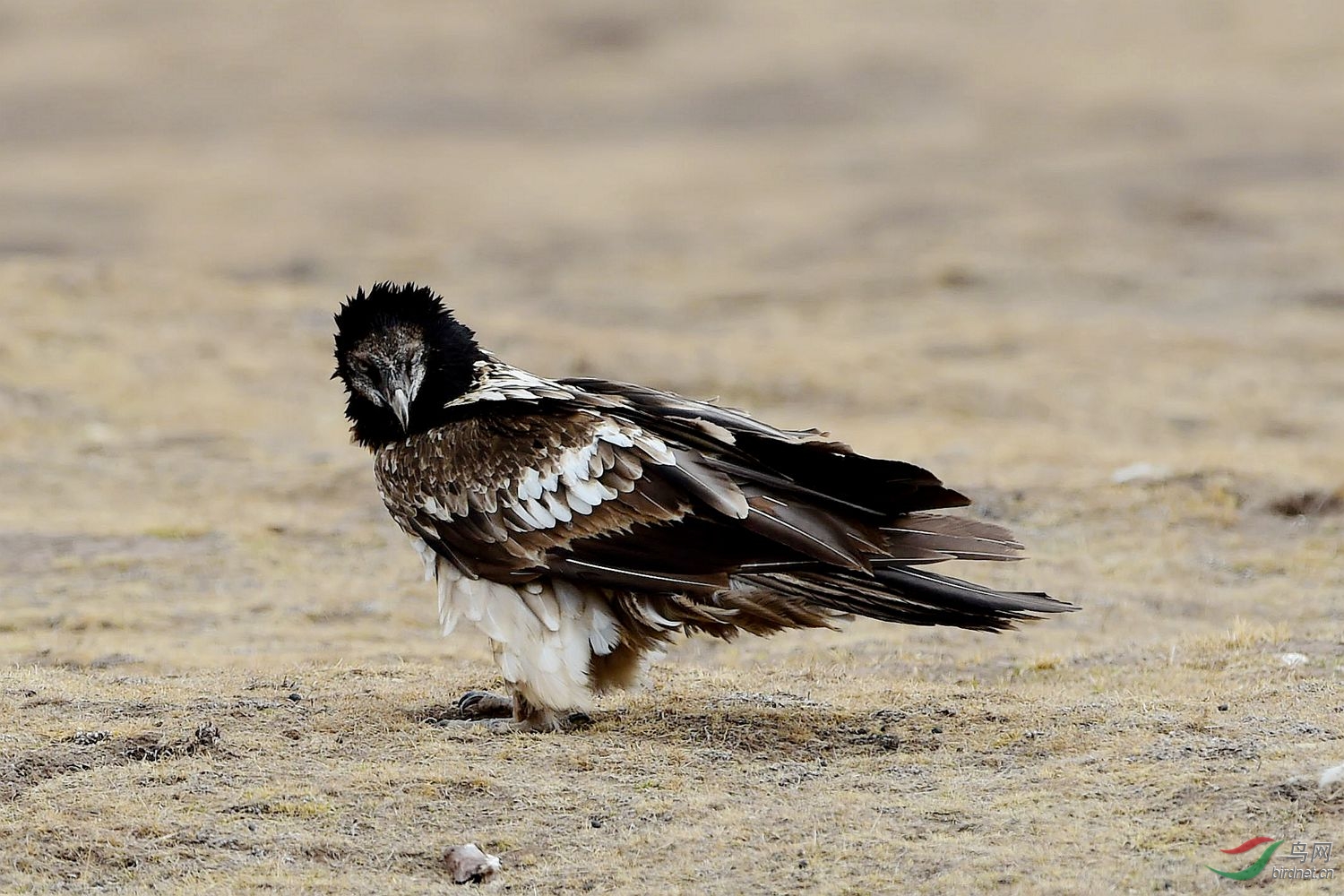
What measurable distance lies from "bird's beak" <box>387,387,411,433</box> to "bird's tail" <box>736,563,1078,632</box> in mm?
1676

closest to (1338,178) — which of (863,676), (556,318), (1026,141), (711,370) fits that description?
(1026,141)

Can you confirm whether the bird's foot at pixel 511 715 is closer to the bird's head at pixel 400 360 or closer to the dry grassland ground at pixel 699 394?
the dry grassland ground at pixel 699 394

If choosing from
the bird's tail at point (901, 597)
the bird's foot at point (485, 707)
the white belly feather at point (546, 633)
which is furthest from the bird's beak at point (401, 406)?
the bird's tail at point (901, 597)

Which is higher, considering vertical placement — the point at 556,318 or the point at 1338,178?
the point at 1338,178

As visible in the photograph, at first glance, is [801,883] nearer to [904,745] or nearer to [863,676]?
[904,745]

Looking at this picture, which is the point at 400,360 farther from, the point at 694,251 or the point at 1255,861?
the point at 694,251

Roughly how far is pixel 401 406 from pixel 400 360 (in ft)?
0.81

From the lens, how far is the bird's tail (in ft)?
22.9

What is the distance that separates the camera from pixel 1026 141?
3622cm

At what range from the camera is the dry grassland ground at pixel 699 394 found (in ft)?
19.5

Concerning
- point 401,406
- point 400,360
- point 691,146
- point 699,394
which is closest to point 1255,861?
point 401,406

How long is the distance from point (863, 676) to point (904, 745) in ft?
5.42

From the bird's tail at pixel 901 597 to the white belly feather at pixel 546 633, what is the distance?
2.33ft

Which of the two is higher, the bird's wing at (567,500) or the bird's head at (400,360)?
the bird's head at (400,360)
